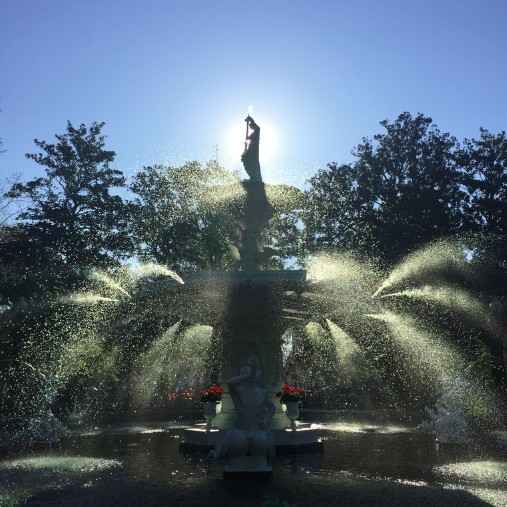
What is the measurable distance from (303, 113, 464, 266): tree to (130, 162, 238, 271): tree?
6881mm

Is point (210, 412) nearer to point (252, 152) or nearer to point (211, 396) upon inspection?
point (211, 396)

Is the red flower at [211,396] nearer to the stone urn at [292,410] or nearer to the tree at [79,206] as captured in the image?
the stone urn at [292,410]

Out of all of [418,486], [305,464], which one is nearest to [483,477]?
[418,486]

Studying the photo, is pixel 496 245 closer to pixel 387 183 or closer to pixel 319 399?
pixel 387 183

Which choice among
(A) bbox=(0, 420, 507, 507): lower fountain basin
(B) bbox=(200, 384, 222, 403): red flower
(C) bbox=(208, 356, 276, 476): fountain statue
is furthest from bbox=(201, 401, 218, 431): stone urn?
(C) bbox=(208, 356, 276, 476): fountain statue

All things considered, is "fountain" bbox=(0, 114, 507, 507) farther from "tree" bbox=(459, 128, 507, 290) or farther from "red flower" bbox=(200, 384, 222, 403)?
"tree" bbox=(459, 128, 507, 290)

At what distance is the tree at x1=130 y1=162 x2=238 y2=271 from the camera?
1422 inches

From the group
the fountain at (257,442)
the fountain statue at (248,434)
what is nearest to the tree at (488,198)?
the fountain at (257,442)

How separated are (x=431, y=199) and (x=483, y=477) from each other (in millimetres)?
25665

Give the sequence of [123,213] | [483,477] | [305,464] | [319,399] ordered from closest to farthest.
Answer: [483,477], [305,464], [319,399], [123,213]

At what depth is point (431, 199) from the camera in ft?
104

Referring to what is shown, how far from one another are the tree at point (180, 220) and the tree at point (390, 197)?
6881 mm

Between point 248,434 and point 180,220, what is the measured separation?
29.4 m

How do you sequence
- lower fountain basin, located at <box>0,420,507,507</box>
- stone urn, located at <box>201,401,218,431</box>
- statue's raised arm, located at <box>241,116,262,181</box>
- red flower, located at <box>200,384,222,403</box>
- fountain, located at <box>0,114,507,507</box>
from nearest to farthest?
lower fountain basin, located at <box>0,420,507,507</box>, fountain, located at <box>0,114,507,507</box>, stone urn, located at <box>201,401,218,431</box>, red flower, located at <box>200,384,222,403</box>, statue's raised arm, located at <box>241,116,262,181</box>
